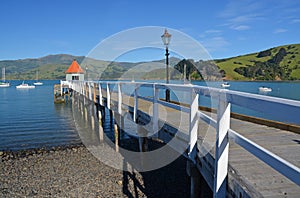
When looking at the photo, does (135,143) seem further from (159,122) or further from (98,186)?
(159,122)

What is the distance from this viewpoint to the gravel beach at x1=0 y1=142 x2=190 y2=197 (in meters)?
8.36

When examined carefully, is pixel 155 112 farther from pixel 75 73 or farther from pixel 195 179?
pixel 75 73

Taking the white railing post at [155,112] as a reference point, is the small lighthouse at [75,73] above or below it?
above

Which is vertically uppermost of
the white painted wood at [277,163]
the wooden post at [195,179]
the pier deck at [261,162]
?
the white painted wood at [277,163]

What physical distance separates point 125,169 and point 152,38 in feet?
22.0

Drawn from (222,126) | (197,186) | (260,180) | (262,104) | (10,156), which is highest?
(262,104)

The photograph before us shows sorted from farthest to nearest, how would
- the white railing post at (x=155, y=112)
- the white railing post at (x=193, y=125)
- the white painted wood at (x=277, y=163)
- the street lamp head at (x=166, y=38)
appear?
1. the street lamp head at (x=166, y=38)
2. the white railing post at (x=155, y=112)
3. the white railing post at (x=193, y=125)
4. the white painted wood at (x=277, y=163)

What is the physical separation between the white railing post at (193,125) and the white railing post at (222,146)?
1.10 metres

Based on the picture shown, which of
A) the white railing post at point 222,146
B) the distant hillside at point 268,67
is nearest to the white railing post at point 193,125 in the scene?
the white railing post at point 222,146

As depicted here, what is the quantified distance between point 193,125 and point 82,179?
255 inches

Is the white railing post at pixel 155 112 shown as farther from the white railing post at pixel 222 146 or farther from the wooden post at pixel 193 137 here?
the white railing post at pixel 222 146

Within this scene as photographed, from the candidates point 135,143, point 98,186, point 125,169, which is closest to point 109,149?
point 135,143

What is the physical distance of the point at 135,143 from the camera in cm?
1523

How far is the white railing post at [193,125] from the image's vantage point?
4191mm
